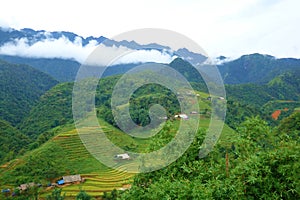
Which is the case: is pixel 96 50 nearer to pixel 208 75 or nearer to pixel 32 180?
pixel 208 75

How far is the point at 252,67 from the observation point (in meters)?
146

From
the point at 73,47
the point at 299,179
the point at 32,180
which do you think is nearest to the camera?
the point at 299,179

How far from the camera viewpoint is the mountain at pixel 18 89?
56.0 m

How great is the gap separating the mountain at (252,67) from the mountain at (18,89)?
83.3 meters

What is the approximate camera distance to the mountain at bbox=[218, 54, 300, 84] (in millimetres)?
136875

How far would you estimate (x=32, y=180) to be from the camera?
25.9 m

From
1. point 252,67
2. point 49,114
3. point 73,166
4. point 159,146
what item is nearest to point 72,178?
point 73,166

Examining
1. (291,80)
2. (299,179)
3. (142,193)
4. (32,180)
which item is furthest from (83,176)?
(291,80)

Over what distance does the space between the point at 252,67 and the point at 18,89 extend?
115m

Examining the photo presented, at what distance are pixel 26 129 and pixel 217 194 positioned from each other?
1960 inches

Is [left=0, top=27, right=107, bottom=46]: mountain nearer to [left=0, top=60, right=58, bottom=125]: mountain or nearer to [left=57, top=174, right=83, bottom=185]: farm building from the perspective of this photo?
[left=0, top=60, right=58, bottom=125]: mountain

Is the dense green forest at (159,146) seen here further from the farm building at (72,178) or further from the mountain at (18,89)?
the farm building at (72,178)

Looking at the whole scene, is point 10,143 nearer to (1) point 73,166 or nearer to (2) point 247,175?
(1) point 73,166

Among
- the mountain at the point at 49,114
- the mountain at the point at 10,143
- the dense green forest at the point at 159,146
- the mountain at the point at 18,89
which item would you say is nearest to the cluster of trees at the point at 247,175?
the dense green forest at the point at 159,146
